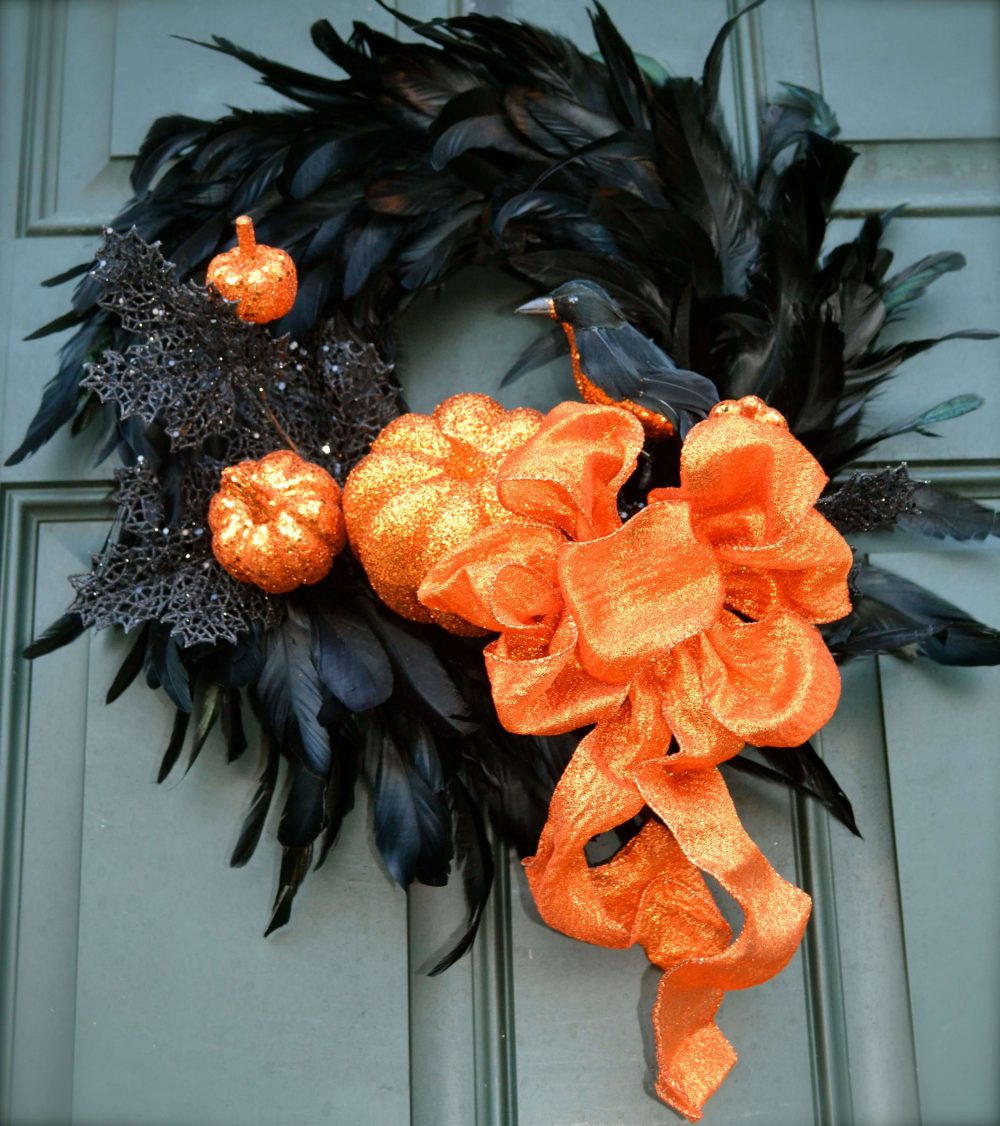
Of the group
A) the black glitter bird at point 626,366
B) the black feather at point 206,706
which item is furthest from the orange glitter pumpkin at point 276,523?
the black glitter bird at point 626,366

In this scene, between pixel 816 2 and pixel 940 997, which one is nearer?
pixel 940 997

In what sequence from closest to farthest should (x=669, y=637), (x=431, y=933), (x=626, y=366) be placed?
(x=669, y=637) < (x=626, y=366) < (x=431, y=933)

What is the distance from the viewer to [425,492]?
0.87m

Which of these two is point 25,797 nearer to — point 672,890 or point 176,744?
point 176,744

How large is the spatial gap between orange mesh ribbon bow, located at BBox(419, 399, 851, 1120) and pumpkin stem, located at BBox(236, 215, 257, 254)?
27 cm

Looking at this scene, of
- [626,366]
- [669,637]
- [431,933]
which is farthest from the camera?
[431,933]

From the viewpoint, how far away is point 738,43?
1.15 m

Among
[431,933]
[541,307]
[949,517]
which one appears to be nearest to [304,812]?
[431,933]

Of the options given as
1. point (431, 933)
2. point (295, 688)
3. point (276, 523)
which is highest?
point (276, 523)

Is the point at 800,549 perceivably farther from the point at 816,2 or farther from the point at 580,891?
the point at 816,2

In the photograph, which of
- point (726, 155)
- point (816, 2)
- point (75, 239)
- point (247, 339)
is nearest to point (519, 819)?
point (247, 339)

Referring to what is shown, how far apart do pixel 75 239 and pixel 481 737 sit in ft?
2.00

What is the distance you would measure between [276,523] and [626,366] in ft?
0.88

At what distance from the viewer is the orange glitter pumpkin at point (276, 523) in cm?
87
